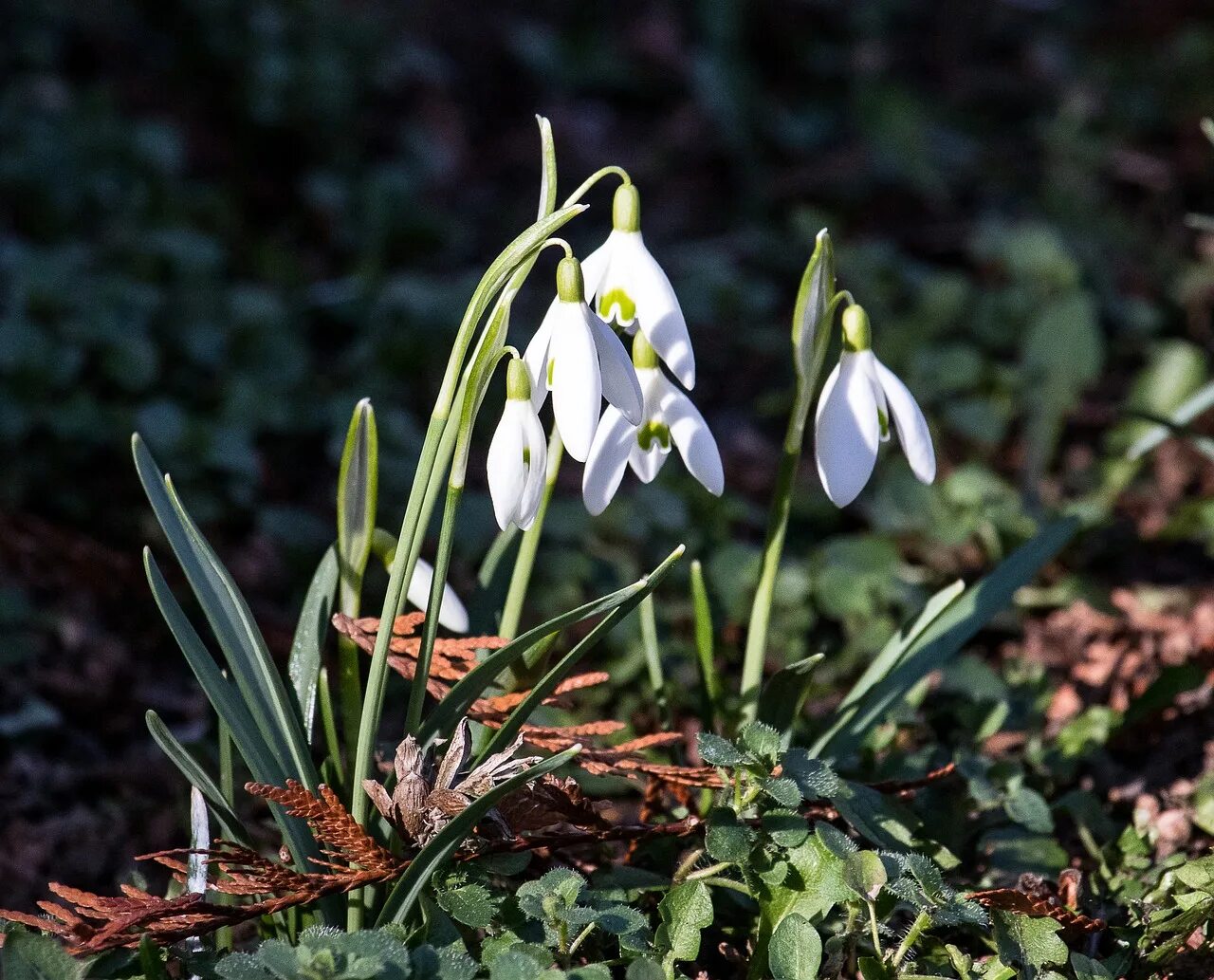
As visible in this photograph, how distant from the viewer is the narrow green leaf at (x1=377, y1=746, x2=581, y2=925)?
3.61 ft

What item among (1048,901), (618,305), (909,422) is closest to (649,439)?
(618,305)

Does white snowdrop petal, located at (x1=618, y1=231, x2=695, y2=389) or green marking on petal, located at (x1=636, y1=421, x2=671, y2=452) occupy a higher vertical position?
white snowdrop petal, located at (x1=618, y1=231, x2=695, y2=389)

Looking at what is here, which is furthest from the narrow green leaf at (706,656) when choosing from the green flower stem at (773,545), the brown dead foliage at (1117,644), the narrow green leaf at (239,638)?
the brown dead foliage at (1117,644)

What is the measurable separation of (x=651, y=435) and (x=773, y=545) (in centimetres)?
22

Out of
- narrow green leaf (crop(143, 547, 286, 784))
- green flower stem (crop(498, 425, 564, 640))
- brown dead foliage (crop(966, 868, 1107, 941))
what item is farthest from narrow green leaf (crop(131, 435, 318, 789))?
brown dead foliage (crop(966, 868, 1107, 941))

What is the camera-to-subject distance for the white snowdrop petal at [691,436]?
4.18 feet

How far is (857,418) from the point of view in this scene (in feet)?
4.09

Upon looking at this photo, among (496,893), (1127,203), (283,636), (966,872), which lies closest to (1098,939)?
(966,872)

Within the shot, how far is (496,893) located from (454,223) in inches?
95.8

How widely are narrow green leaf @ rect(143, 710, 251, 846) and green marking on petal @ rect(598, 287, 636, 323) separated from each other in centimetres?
57

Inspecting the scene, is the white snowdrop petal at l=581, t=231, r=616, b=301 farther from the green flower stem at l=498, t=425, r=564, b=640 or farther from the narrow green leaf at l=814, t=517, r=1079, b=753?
the narrow green leaf at l=814, t=517, r=1079, b=753

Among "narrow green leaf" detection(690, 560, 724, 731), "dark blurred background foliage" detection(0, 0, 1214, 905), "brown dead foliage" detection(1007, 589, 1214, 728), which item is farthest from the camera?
"dark blurred background foliage" detection(0, 0, 1214, 905)

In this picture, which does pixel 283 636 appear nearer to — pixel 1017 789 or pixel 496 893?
pixel 496 893

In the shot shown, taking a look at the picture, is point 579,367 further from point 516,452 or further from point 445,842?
point 445,842
